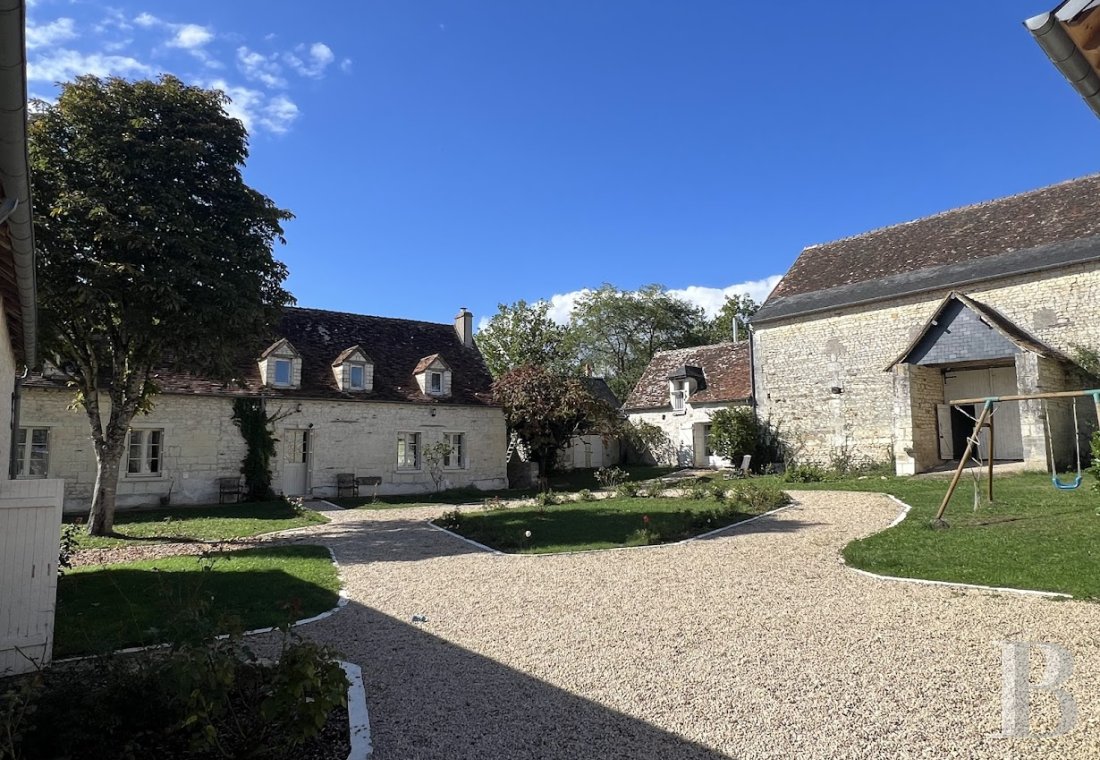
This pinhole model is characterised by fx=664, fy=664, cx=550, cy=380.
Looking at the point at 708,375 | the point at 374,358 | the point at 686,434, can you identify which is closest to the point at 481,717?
the point at 374,358

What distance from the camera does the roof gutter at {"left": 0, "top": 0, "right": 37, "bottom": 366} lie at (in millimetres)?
2773

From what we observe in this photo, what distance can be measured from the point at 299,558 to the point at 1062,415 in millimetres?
19040

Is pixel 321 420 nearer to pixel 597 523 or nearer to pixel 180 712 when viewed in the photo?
pixel 597 523

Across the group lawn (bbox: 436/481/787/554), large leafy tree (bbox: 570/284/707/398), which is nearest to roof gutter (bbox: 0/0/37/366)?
lawn (bbox: 436/481/787/554)

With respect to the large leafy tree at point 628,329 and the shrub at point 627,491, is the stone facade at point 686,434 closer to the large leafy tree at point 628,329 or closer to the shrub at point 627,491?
the shrub at point 627,491

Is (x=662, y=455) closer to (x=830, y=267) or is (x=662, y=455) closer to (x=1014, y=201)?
(x=830, y=267)

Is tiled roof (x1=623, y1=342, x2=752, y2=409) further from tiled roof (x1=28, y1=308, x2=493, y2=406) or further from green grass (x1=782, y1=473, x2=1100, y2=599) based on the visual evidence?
green grass (x1=782, y1=473, x2=1100, y2=599)

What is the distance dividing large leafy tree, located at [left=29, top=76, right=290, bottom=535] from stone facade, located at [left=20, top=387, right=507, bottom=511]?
12.8 ft

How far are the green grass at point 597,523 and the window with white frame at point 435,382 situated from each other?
317 inches

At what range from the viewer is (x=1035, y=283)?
18.3 metres

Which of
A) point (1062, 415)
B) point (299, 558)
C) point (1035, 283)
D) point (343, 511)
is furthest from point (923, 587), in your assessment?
point (1035, 283)

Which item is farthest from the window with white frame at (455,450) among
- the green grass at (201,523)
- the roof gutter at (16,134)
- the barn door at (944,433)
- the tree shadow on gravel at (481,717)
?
the tree shadow on gravel at (481,717)

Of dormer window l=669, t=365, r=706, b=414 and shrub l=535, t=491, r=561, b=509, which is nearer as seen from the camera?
shrub l=535, t=491, r=561, b=509

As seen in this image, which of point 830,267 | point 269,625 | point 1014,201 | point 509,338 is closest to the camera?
point 269,625
